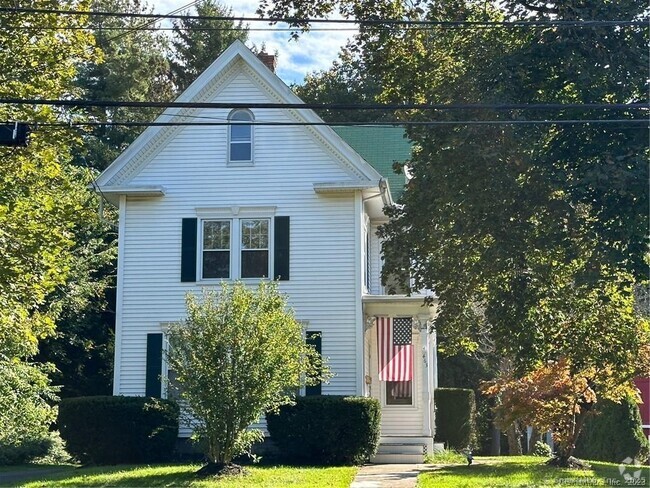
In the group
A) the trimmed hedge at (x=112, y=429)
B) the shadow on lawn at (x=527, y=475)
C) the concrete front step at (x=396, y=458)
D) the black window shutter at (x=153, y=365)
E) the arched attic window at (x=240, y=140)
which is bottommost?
the concrete front step at (x=396, y=458)

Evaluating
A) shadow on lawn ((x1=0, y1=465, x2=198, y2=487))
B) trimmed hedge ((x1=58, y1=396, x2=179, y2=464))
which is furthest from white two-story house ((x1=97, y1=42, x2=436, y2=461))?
shadow on lawn ((x1=0, y1=465, x2=198, y2=487))

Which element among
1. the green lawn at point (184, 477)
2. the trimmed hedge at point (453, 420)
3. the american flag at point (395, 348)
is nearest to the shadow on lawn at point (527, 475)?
the green lawn at point (184, 477)

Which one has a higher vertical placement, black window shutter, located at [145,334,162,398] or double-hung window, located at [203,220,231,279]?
double-hung window, located at [203,220,231,279]

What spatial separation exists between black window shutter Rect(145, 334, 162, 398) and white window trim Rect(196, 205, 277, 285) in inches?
70.9

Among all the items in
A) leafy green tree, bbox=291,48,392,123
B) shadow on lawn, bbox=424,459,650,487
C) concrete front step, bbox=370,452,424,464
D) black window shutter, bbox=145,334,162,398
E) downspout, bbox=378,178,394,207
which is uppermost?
leafy green tree, bbox=291,48,392,123

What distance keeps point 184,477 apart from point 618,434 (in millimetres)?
12740

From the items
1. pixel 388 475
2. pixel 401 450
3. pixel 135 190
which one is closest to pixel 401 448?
pixel 401 450

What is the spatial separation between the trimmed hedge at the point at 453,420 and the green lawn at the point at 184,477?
32.4 ft

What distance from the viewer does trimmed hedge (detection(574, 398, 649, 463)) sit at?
22.7 meters

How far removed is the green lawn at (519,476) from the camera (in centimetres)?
1435

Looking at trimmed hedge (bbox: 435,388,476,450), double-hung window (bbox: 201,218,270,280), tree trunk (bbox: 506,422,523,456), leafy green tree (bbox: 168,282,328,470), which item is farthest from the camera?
tree trunk (bbox: 506,422,523,456)

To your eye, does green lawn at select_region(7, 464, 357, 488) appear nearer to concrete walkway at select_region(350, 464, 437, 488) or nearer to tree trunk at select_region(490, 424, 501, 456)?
concrete walkway at select_region(350, 464, 437, 488)

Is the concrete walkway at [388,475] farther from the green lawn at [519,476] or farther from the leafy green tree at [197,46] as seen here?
the leafy green tree at [197,46]

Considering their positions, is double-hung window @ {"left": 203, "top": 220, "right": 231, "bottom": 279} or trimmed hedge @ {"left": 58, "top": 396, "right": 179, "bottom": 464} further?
double-hung window @ {"left": 203, "top": 220, "right": 231, "bottom": 279}
